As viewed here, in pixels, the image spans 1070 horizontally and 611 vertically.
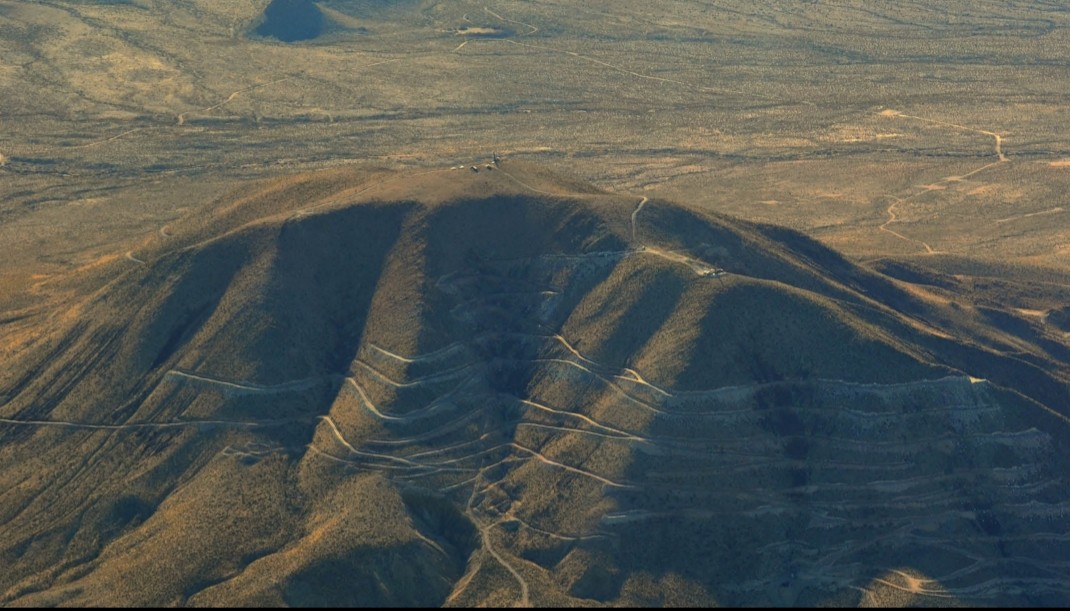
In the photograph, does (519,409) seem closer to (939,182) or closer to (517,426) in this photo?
(517,426)

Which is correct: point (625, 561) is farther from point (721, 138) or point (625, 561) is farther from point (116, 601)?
point (721, 138)

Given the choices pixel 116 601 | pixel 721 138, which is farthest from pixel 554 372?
pixel 721 138

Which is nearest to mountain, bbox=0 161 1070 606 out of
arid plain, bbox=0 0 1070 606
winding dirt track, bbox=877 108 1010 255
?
arid plain, bbox=0 0 1070 606

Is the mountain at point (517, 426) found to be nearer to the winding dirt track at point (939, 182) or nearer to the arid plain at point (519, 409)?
the arid plain at point (519, 409)

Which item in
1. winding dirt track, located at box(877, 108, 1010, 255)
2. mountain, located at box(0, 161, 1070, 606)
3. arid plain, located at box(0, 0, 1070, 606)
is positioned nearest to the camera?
mountain, located at box(0, 161, 1070, 606)

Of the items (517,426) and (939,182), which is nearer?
(517,426)

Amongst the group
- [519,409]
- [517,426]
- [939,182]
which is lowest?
[939,182]

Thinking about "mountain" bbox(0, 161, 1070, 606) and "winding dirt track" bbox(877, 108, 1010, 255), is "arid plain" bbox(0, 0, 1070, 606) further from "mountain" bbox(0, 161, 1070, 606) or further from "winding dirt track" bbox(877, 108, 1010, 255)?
"winding dirt track" bbox(877, 108, 1010, 255)

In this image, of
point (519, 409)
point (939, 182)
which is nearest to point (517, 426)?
point (519, 409)

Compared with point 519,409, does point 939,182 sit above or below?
below

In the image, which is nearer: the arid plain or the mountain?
the mountain
